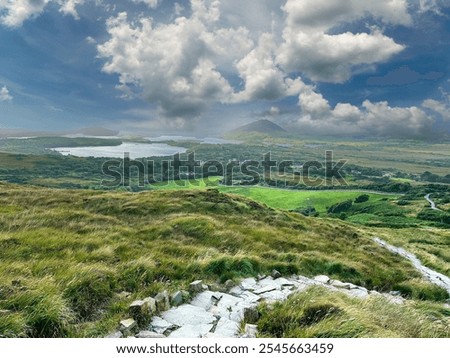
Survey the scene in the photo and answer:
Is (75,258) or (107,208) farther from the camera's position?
(107,208)

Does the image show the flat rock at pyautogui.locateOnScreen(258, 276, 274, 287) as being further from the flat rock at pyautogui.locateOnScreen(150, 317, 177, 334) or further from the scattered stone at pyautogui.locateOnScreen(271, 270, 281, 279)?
the flat rock at pyautogui.locateOnScreen(150, 317, 177, 334)

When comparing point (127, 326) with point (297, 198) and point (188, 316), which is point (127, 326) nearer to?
point (188, 316)

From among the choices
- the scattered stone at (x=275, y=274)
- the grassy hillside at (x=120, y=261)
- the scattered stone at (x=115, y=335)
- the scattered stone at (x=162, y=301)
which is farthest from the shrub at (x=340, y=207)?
the scattered stone at (x=115, y=335)

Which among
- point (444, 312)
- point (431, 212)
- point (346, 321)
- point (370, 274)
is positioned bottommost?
point (431, 212)

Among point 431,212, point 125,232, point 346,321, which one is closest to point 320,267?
point 346,321

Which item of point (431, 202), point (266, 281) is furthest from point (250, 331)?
point (431, 202)

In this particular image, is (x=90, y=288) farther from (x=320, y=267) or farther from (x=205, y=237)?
(x=320, y=267)

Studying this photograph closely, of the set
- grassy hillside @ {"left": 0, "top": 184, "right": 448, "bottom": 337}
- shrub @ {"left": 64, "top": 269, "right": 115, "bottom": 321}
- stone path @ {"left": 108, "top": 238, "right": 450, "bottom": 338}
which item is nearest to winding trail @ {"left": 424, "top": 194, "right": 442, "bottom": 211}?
grassy hillside @ {"left": 0, "top": 184, "right": 448, "bottom": 337}

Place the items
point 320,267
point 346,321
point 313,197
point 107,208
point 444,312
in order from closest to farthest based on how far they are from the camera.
A: point 346,321 < point 444,312 < point 320,267 < point 107,208 < point 313,197
